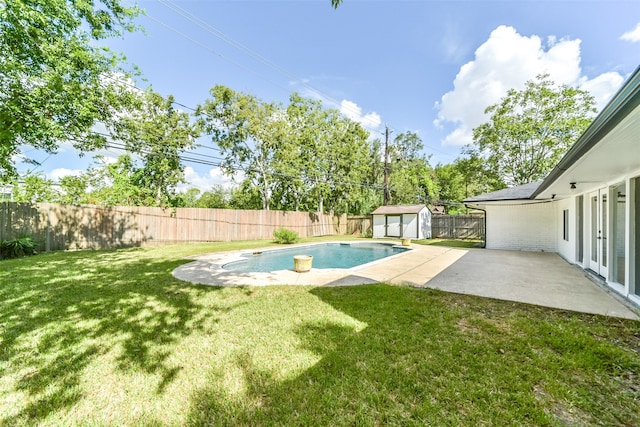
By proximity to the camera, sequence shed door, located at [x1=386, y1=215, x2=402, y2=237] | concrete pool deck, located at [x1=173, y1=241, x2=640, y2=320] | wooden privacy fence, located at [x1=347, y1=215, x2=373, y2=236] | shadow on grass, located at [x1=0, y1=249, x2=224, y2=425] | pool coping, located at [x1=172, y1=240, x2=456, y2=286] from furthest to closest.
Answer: wooden privacy fence, located at [x1=347, y1=215, x2=373, y2=236]
shed door, located at [x1=386, y1=215, x2=402, y2=237]
pool coping, located at [x1=172, y1=240, x2=456, y2=286]
concrete pool deck, located at [x1=173, y1=241, x2=640, y2=320]
shadow on grass, located at [x1=0, y1=249, x2=224, y2=425]

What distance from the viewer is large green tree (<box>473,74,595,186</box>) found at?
15.8m

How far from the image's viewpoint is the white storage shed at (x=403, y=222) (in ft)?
52.5

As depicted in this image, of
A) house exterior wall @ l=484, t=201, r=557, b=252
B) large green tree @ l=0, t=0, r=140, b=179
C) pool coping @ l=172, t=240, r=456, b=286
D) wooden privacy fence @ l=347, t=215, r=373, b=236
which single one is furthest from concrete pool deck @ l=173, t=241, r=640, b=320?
wooden privacy fence @ l=347, t=215, r=373, b=236

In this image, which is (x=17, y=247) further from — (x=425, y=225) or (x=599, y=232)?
(x=425, y=225)

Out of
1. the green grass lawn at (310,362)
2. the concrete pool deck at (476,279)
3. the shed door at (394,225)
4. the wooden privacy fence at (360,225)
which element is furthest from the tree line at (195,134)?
the concrete pool deck at (476,279)

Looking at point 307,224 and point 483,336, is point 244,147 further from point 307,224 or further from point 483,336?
point 483,336

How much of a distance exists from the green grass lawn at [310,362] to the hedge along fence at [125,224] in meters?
6.44

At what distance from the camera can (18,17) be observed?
19.1 feet

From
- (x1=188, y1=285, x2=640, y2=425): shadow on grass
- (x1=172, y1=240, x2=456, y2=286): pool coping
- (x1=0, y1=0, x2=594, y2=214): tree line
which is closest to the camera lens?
(x1=188, y1=285, x2=640, y2=425): shadow on grass

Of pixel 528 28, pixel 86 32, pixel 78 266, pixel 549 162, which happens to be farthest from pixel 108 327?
pixel 549 162

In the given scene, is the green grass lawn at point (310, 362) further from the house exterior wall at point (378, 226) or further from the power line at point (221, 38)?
the house exterior wall at point (378, 226)

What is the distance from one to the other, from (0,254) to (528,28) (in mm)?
22843

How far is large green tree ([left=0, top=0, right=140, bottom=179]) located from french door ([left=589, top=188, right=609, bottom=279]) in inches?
507

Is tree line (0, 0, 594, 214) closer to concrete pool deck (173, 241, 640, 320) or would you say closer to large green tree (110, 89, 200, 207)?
large green tree (110, 89, 200, 207)
